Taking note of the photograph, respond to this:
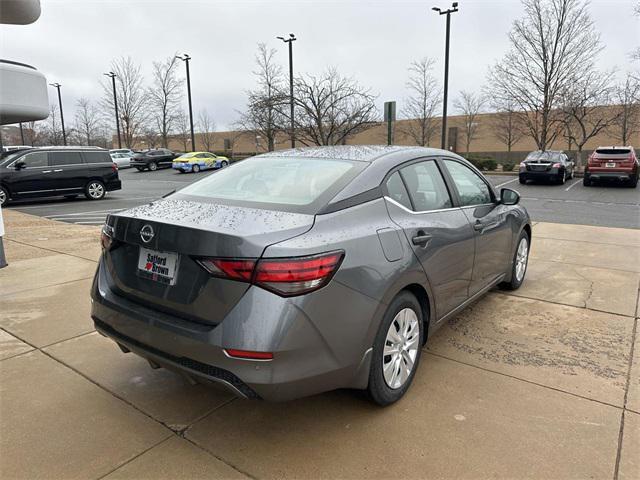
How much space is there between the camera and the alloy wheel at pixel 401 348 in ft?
8.93

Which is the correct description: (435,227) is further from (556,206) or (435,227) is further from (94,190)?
(94,190)

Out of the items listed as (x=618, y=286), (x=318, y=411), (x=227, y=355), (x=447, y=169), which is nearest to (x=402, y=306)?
(x=318, y=411)

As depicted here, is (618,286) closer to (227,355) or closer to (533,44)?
(227,355)

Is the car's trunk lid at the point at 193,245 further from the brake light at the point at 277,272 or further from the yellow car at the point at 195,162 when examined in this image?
the yellow car at the point at 195,162

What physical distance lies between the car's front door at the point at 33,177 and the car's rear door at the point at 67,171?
165mm

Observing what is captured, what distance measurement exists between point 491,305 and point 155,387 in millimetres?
3218

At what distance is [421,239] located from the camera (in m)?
2.93

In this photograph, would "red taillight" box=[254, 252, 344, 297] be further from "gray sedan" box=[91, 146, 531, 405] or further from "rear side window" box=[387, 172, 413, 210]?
"rear side window" box=[387, 172, 413, 210]

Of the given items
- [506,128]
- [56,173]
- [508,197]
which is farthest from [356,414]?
[506,128]

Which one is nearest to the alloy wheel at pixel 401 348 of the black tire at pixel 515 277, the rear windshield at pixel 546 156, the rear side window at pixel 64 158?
the black tire at pixel 515 277

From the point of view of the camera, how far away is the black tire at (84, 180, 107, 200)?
50.1 ft

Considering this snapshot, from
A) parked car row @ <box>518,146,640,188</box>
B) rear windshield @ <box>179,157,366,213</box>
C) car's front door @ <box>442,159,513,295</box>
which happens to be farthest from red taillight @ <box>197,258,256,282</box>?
parked car row @ <box>518,146,640,188</box>

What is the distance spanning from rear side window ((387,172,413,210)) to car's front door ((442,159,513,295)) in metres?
0.80

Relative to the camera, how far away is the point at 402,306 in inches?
109
